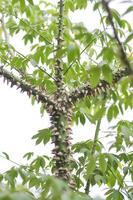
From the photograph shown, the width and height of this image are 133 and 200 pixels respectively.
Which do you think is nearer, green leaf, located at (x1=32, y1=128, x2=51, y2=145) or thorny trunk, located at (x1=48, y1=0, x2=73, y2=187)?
thorny trunk, located at (x1=48, y1=0, x2=73, y2=187)

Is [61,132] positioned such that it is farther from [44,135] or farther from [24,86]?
[44,135]

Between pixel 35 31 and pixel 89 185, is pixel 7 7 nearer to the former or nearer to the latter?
pixel 35 31

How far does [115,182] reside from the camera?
144cm

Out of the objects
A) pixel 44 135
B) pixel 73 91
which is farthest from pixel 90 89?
pixel 44 135

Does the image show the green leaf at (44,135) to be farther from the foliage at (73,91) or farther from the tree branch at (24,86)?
the tree branch at (24,86)

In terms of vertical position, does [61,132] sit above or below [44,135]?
below

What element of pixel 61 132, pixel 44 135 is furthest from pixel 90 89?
pixel 44 135

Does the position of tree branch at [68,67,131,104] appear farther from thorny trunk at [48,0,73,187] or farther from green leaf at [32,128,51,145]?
green leaf at [32,128,51,145]

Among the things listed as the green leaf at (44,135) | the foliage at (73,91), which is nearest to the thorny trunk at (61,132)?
the foliage at (73,91)

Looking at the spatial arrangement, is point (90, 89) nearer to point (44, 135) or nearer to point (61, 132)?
point (61, 132)

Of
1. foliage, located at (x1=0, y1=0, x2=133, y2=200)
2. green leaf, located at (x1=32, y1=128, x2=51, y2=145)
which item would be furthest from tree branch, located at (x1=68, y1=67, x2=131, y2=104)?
green leaf, located at (x1=32, y1=128, x2=51, y2=145)

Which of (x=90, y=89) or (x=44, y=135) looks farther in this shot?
(x=44, y=135)

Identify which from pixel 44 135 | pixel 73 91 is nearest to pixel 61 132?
pixel 73 91

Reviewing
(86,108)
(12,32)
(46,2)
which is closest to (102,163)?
(86,108)
